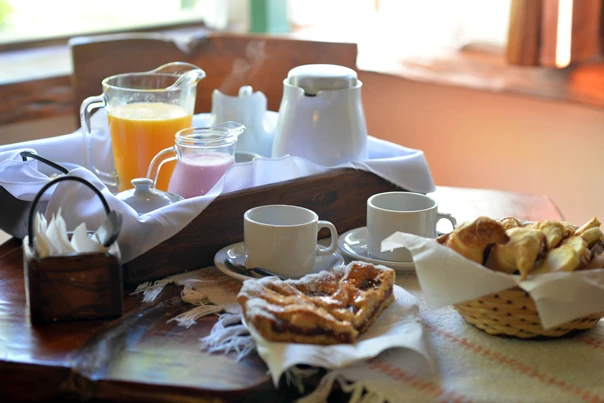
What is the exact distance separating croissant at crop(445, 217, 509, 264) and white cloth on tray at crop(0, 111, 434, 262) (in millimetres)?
345

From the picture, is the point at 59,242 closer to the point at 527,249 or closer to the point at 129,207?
the point at 129,207

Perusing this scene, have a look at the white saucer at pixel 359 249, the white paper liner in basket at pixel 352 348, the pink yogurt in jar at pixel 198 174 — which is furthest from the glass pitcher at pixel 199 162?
the white paper liner in basket at pixel 352 348

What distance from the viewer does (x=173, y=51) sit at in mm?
1838

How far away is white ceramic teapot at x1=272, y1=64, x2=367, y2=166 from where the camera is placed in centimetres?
113

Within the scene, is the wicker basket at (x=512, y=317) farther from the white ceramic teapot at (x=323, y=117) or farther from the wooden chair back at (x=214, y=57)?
the wooden chair back at (x=214, y=57)

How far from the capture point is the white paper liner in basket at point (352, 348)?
708mm

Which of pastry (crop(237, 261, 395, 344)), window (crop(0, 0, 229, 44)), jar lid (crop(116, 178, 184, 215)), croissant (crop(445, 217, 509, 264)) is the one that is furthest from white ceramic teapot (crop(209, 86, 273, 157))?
window (crop(0, 0, 229, 44))

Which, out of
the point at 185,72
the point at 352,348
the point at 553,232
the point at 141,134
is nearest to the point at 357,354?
the point at 352,348

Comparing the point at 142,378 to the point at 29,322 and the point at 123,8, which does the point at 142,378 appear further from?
the point at 123,8

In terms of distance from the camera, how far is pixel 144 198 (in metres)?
0.99

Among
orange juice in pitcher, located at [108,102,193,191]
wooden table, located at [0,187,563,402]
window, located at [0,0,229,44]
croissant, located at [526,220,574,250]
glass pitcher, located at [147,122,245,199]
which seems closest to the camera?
wooden table, located at [0,187,563,402]

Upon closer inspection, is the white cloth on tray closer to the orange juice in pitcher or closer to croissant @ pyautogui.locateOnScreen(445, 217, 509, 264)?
the orange juice in pitcher

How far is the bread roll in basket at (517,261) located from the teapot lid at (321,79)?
16.1 inches

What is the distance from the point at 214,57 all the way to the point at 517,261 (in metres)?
1.24
